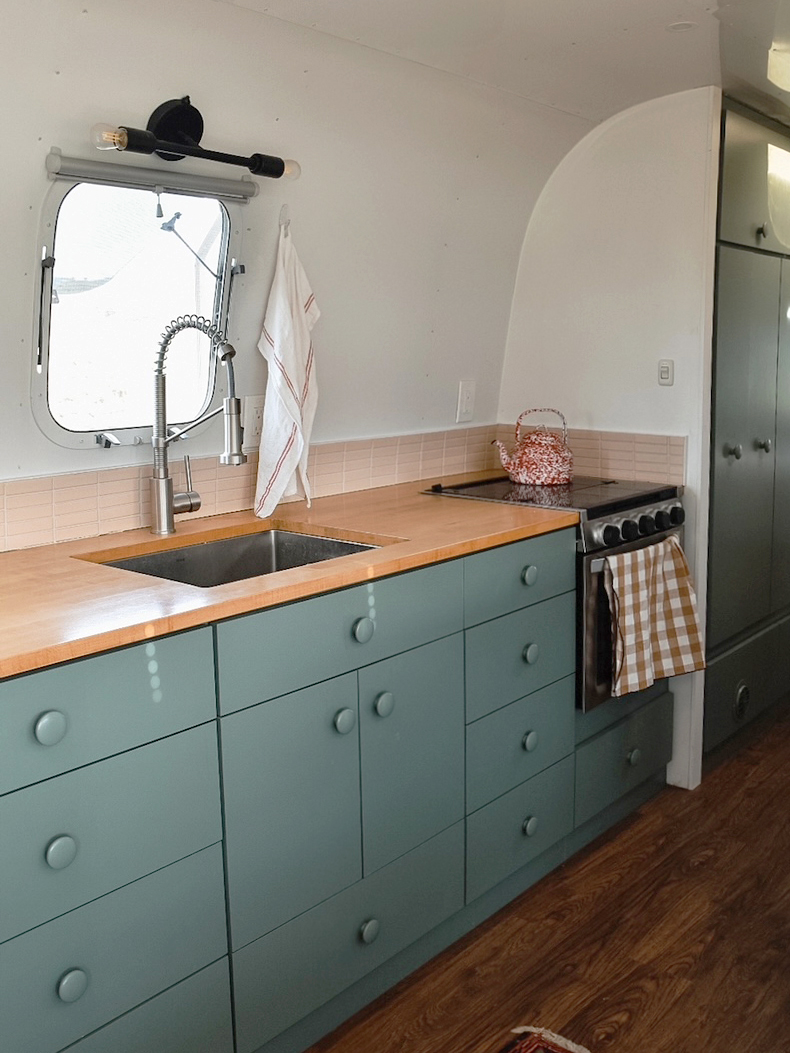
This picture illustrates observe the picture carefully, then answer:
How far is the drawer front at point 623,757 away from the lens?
119 inches

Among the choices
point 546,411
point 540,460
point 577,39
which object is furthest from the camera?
point 546,411

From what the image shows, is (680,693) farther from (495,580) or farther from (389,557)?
(389,557)

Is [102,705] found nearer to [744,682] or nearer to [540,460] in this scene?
[540,460]

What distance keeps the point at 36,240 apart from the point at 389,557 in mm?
1015

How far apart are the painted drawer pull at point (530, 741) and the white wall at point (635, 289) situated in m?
0.87

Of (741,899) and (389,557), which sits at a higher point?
(389,557)

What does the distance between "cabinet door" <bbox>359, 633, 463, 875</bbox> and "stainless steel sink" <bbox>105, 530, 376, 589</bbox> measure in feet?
1.21

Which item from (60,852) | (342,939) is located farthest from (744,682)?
(60,852)

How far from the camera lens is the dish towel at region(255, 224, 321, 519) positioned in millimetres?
2760

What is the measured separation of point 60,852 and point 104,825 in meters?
0.09

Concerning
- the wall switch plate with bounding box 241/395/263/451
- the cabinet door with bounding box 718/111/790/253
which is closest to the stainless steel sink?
the wall switch plate with bounding box 241/395/263/451

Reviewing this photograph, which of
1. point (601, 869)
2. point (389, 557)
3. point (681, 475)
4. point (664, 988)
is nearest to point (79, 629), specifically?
point (389, 557)

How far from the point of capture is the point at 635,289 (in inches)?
134

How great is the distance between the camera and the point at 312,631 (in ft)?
6.94
